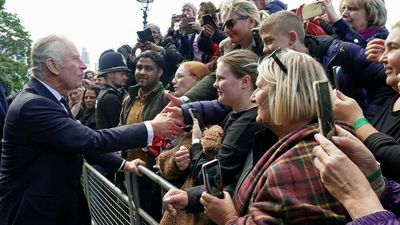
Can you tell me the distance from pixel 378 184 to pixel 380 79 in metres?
1.51

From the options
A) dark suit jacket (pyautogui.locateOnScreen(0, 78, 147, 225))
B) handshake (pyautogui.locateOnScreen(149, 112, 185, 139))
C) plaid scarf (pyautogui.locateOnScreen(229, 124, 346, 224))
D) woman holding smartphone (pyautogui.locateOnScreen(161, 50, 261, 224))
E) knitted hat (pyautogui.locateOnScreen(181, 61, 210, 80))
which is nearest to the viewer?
plaid scarf (pyautogui.locateOnScreen(229, 124, 346, 224))

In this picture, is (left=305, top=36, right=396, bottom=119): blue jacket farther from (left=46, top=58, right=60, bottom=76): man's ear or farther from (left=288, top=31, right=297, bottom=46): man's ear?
(left=46, top=58, right=60, bottom=76): man's ear

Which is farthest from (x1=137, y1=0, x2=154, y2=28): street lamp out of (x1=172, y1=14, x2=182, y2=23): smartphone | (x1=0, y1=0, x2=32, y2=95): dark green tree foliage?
(x1=0, y1=0, x2=32, y2=95): dark green tree foliage

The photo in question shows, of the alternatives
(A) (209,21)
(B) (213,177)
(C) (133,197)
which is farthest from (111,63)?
(B) (213,177)

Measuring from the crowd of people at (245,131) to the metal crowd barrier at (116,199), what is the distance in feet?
0.36

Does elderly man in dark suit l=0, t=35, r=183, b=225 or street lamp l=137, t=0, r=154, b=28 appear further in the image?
street lamp l=137, t=0, r=154, b=28

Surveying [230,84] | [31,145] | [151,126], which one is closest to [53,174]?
[31,145]

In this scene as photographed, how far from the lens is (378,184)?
5.59 feet

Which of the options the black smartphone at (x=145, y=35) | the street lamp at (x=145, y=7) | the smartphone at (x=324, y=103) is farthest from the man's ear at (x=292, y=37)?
the street lamp at (x=145, y=7)

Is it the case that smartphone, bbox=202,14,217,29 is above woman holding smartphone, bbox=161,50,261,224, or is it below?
above

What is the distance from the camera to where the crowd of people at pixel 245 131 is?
5.32ft

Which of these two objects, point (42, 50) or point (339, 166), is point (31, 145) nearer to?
point (42, 50)

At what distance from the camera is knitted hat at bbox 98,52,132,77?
6.29 m

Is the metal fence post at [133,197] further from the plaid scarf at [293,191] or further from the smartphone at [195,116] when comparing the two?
the plaid scarf at [293,191]
